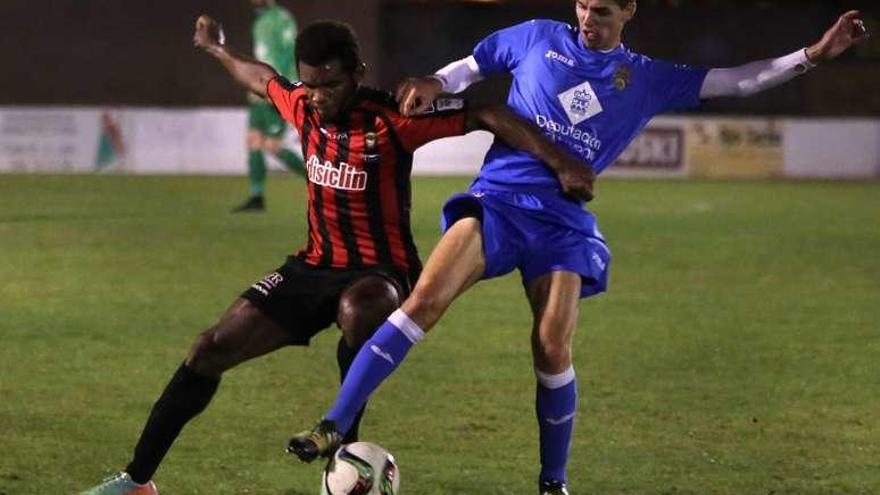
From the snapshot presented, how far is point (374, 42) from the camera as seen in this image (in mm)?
29781

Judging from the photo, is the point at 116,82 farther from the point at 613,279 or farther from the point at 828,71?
the point at 613,279

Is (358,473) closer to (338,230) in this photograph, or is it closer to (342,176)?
(338,230)

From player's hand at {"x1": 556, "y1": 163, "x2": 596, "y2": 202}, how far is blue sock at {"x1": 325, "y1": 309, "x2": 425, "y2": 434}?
0.72m

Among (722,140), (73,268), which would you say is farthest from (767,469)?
(722,140)

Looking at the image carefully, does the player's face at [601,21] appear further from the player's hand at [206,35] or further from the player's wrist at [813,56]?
the player's hand at [206,35]

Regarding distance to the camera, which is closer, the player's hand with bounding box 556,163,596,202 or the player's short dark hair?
the player's short dark hair

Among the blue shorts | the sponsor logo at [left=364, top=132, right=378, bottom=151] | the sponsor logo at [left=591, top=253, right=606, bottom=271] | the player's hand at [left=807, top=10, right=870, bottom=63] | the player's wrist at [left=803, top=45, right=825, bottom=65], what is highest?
the player's hand at [left=807, top=10, right=870, bottom=63]

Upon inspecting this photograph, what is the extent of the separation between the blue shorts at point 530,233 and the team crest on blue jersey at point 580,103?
317mm

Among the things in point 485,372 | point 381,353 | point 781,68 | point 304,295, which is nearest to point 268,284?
point 304,295

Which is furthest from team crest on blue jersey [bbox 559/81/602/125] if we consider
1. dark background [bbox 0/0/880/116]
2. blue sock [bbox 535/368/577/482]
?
dark background [bbox 0/0/880/116]

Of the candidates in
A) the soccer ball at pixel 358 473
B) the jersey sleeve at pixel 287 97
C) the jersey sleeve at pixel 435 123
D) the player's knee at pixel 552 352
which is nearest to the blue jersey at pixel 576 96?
the jersey sleeve at pixel 435 123

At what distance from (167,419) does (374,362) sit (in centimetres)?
77

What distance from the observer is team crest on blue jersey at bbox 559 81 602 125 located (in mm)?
5906

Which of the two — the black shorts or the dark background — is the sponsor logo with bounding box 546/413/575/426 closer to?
the black shorts
